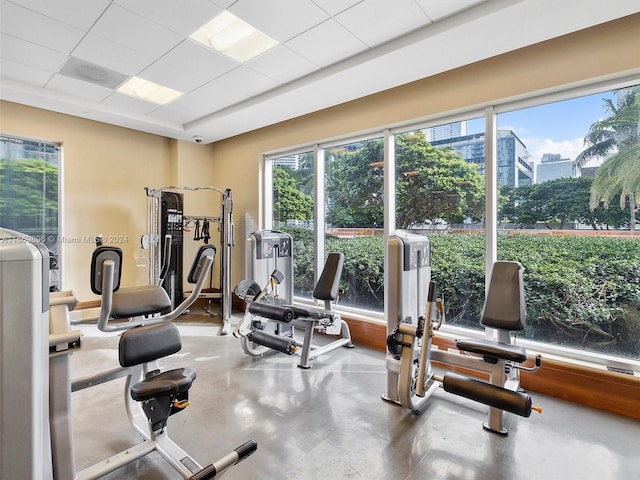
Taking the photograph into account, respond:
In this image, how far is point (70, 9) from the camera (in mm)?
2535

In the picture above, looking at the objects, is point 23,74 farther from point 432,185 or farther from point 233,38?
point 432,185

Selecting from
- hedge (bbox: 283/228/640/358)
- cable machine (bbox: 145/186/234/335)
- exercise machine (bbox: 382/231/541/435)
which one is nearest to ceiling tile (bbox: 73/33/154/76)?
cable machine (bbox: 145/186/234/335)

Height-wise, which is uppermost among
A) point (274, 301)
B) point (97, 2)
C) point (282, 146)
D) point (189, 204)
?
point (97, 2)

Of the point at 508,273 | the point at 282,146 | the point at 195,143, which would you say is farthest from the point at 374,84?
the point at 195,143

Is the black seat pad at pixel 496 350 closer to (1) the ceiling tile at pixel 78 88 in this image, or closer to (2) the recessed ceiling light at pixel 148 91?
(2) the recessed ceiling light at pixel 148 91

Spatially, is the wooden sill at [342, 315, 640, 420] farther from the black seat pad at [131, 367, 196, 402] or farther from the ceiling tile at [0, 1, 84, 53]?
the ceiling tile at [0, 1, 84, 53]

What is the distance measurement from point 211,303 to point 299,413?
12.9 ft

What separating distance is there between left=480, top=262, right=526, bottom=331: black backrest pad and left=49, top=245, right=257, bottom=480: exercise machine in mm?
1906

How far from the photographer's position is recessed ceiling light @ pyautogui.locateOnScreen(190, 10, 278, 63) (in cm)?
278

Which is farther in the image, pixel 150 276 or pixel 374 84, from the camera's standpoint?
pixel 150 276

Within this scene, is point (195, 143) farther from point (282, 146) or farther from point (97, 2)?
point (97, 2)

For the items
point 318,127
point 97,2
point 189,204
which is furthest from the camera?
point 189,204

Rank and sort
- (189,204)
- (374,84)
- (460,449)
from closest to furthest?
1. (460,449)
2. (374,84)
3. (189,204)

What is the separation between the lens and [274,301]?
13.3 ft
